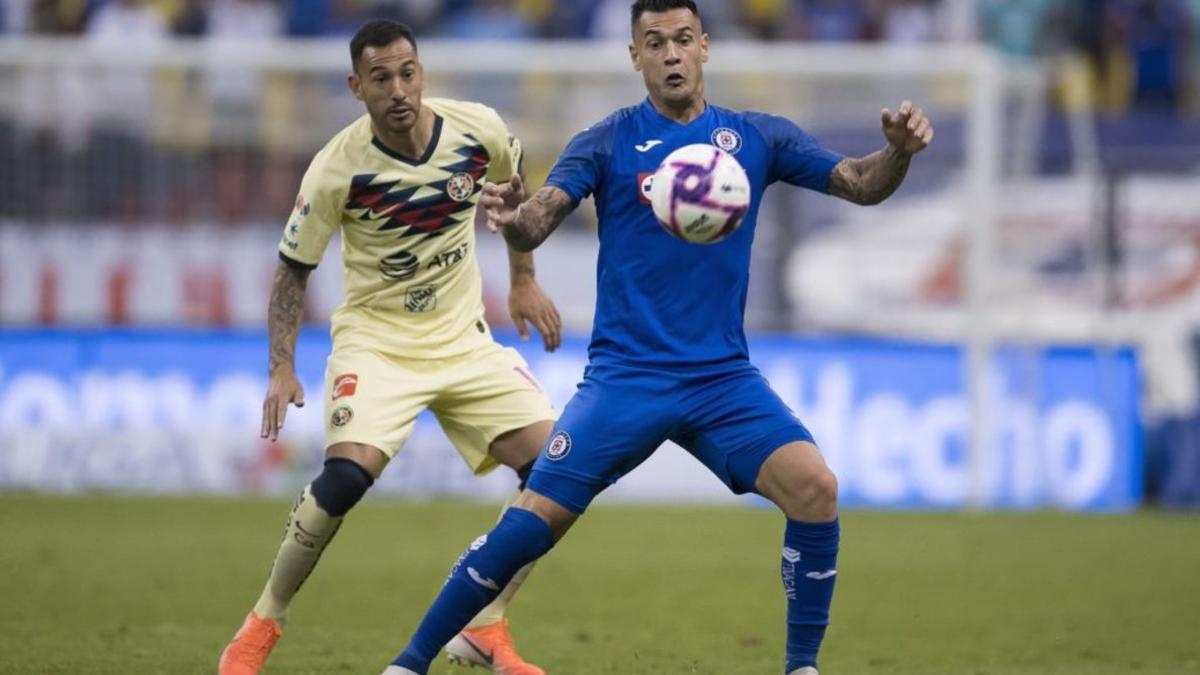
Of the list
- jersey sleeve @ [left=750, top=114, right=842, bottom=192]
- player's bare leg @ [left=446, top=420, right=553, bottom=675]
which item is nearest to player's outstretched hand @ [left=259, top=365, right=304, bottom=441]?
player's bare leg @ [left=446, top=420, right=553, bottom=675]

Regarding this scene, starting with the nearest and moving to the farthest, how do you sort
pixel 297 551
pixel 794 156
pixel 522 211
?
1. pixel 522 211
2. pixel 794 156
3. pixel 297 551

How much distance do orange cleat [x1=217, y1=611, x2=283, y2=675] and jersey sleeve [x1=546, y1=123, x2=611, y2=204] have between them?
234 cm

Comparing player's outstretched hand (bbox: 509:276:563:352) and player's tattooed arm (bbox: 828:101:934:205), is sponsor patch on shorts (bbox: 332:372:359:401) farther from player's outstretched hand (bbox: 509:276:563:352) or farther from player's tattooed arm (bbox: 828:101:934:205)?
player's tattooed arm (bbox: 828:101:934:205)

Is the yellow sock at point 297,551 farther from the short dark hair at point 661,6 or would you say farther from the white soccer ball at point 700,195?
the short dark hair at point 661,6

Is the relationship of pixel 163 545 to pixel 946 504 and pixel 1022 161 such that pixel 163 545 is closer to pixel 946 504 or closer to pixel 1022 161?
pixel 946 504

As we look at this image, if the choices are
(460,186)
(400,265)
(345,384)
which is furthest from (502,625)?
(460,186)

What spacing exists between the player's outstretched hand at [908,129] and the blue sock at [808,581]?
1.48 m

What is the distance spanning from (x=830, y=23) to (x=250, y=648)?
15.6 meters

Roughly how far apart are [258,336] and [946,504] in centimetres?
659

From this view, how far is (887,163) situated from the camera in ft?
24.7

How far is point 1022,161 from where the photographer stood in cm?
1950

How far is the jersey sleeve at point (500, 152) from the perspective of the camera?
8984mm

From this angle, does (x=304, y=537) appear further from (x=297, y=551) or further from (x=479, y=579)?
(x=479, y=579)

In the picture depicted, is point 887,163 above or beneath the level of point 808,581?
above
